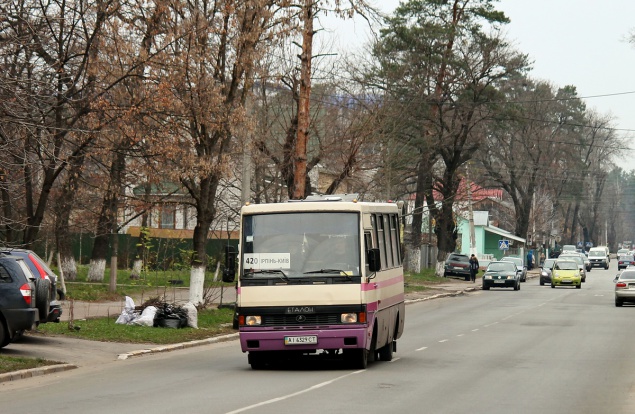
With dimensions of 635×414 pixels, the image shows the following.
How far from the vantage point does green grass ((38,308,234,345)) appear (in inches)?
880

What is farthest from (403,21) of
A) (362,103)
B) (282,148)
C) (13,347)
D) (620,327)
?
(13,347)

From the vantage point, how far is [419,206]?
197ft

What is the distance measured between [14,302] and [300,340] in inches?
209

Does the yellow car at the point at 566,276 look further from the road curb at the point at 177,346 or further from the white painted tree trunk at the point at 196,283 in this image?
the road curb at the point at 177,346

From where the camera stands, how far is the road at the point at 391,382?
41.7 ft

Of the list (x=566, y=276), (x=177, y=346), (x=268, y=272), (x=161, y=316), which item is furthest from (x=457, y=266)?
(x=268, y=272)

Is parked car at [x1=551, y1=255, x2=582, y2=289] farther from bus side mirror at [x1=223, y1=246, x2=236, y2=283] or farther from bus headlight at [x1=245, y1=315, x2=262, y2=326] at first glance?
bus headlight at [x1=245, y1=315, x2=262, y2=326]

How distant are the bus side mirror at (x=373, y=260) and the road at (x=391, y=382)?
1666 mm

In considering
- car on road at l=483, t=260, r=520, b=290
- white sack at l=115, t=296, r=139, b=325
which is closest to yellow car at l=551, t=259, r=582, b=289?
car on road at l=483, t=260, r=520, b=290

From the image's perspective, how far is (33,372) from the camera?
54.8 feet

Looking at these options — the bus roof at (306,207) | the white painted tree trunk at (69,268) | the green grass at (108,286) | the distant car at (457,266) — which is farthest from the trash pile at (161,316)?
the distant car at (457,266)

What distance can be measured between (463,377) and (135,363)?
6.20 meters

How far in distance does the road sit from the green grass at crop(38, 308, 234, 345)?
892mm

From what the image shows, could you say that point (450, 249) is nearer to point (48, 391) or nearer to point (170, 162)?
point (170, 162)
